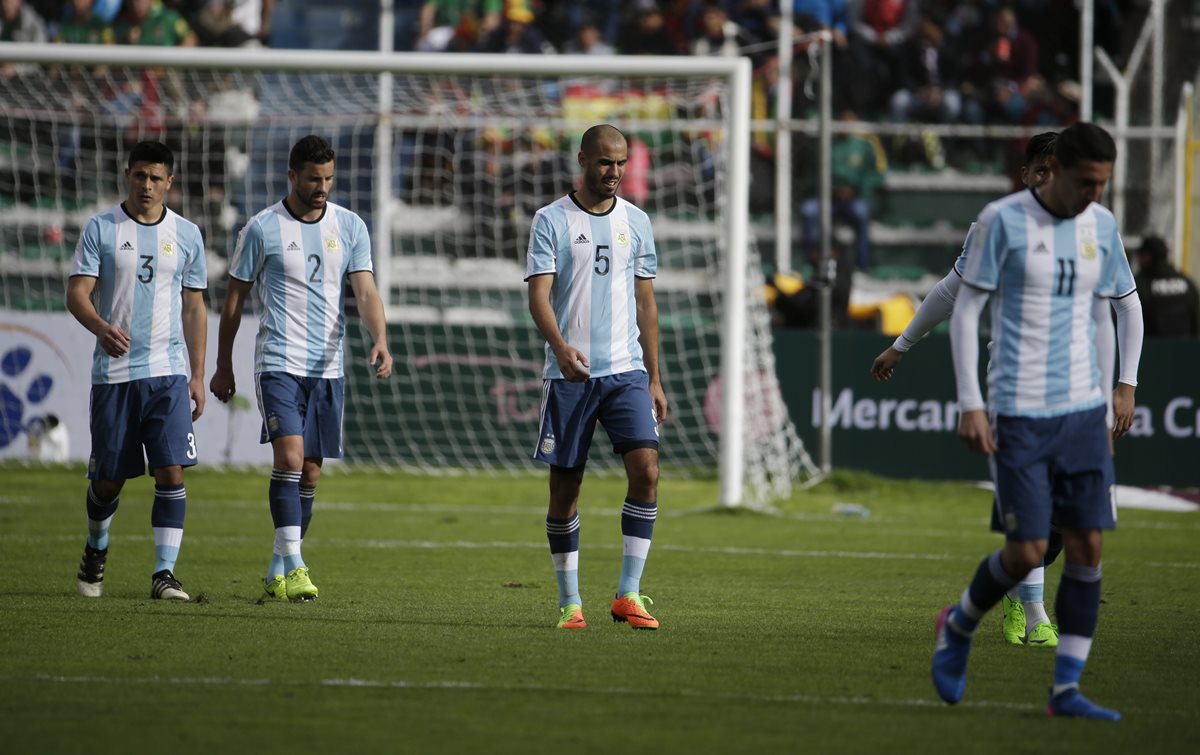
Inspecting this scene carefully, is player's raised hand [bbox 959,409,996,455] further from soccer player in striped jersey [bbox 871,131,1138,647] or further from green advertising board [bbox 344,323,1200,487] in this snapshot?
green advertising board [bbox 344,323,1200,487]

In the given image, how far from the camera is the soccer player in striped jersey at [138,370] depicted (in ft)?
27.6

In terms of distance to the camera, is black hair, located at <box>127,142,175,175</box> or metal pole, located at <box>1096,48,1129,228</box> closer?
black hair, located at <box>127,142,175,175</box>

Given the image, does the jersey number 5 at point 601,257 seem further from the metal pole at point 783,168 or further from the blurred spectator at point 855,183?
the blurred spectator at point 855,183

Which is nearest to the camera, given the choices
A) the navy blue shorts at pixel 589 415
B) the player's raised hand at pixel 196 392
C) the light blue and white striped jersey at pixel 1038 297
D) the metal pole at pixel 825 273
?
the light blue and white striped jersey at pixel 1038 297

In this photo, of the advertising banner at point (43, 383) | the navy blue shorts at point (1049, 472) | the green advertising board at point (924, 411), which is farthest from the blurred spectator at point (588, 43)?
the navy blue shorts at point (1049, 472)

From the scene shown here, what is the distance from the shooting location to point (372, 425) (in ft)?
54.3

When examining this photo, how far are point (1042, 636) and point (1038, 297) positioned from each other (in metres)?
2.26

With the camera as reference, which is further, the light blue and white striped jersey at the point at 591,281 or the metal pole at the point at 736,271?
the metal pole at the point at 736,271

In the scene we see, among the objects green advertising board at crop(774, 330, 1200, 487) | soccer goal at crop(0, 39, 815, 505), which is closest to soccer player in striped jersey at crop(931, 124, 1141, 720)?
soccer goal at crop(0, 39, 815, 505)

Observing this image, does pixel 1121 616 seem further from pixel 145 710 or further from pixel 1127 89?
pixel 1127 89

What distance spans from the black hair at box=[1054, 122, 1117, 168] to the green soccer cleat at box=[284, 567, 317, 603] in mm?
4440

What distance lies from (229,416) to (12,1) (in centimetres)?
777

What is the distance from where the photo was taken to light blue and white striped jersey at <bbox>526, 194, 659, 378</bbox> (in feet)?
24.6

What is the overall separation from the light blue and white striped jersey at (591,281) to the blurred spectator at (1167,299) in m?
10.3
